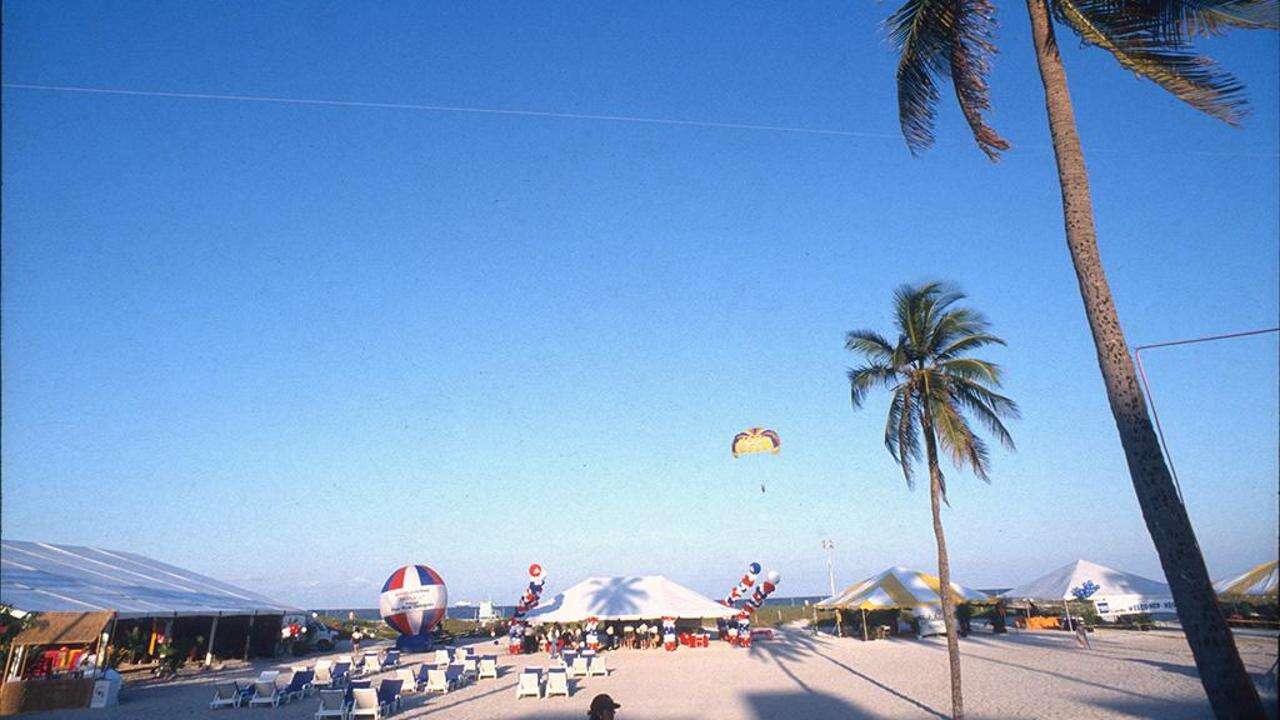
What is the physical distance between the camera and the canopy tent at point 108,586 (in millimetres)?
19047

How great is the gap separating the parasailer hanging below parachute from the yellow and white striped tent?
10.5 meters

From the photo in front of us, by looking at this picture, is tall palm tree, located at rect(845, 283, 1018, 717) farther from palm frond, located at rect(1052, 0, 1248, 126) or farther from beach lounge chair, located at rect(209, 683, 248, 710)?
beach lounge chair, located at rect(209, 683, 248, 710)

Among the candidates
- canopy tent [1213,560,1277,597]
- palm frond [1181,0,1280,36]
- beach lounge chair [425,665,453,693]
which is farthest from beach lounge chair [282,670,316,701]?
canopy tent [1213,560,1277,597]

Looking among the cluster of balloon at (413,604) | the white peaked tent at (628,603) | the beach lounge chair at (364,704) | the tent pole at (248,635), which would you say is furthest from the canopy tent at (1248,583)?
the tent pole at (248,635)

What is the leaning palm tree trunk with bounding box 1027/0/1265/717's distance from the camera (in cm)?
484

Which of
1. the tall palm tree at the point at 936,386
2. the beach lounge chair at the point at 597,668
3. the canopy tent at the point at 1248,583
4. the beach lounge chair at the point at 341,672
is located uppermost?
the tall palm tree at the point at 936,386

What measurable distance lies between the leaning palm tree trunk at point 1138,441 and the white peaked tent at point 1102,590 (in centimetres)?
2813

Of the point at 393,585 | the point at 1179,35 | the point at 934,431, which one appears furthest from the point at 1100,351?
the point at 393,585

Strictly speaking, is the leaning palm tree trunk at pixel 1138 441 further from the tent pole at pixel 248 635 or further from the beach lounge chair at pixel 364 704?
the tent pole at pixel 248 635

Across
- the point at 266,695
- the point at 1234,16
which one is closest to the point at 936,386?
the point at 1234,16

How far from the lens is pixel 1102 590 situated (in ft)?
95.0

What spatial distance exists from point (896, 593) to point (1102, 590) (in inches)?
329

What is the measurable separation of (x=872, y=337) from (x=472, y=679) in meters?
16.3

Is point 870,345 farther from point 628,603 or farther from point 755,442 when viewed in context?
point 628,603
